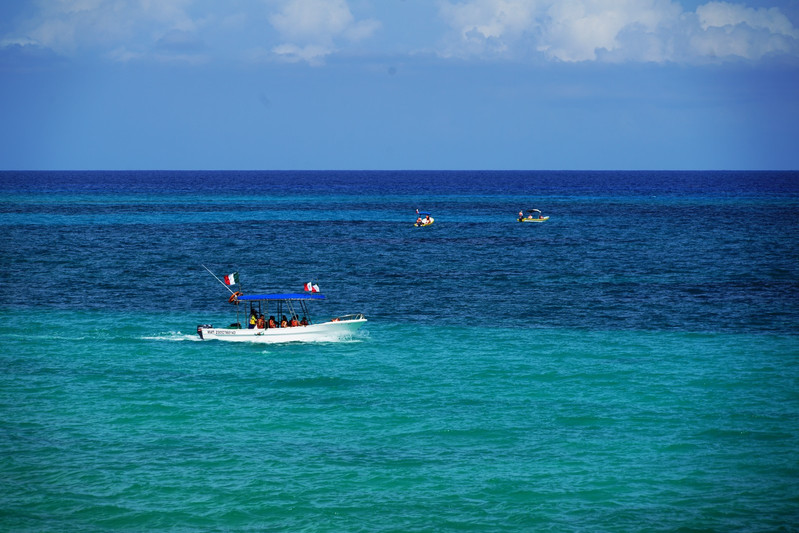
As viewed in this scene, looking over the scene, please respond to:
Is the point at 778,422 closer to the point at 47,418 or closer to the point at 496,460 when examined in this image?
the point at 496,460

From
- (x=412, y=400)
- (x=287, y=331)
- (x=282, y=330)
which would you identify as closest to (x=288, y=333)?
(x=287, y=331)

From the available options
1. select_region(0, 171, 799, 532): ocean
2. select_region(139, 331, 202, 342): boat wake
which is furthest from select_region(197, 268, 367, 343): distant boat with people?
select_region(139, 331, 202, 342): boat wake

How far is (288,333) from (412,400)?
1365 centimetres

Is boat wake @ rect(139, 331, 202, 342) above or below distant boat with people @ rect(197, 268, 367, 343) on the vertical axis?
below

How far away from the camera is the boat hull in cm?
4947

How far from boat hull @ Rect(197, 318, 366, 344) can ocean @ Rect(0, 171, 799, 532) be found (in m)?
0.78

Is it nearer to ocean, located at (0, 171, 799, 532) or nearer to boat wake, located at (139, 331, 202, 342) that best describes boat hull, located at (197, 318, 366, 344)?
ocean, located at (0, 171, 799, 532)

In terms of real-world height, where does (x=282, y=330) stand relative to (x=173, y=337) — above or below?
above

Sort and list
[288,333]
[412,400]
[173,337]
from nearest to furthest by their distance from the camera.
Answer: [412,400] < [288,333] < [173,337]

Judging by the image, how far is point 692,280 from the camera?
72750 mm

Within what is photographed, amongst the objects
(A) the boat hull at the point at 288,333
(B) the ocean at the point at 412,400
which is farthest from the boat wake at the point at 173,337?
(A) the boat hull at the point at 288,333

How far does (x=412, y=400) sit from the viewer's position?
38.4 metres

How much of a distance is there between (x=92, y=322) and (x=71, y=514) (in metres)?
30.0

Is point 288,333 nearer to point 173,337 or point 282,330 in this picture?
point 282,330
